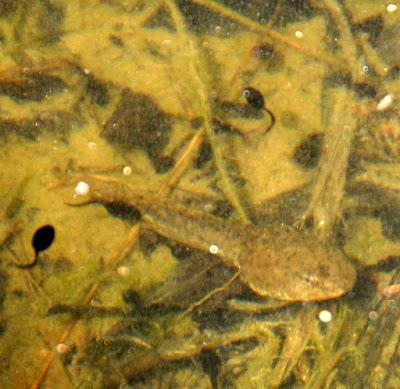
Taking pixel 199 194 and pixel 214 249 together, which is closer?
pixel 214 249

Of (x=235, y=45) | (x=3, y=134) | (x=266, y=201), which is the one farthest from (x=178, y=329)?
(x=235, y=45)

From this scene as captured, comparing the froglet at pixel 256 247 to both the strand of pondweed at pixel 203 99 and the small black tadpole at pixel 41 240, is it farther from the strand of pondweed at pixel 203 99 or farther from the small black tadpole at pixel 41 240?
the small black tadpole at pixel 41 240

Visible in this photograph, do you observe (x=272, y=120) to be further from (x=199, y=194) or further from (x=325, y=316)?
(x=325, y=316)

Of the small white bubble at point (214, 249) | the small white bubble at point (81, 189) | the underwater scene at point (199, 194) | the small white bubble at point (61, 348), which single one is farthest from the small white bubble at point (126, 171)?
the small white bubble at point (61, 348)

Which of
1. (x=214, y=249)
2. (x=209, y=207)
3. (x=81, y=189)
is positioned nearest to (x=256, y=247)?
(x=214, y=249)

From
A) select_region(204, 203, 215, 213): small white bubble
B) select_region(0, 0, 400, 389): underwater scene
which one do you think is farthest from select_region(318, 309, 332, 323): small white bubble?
select_region(204, 203, 215, 213): small white bubble

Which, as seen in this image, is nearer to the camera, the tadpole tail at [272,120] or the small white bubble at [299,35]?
the tadpole tail at [272,120]

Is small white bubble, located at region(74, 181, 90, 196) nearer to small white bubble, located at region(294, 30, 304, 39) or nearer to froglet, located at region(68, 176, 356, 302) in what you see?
froglet, located at region(68, 176, 356, 302)
